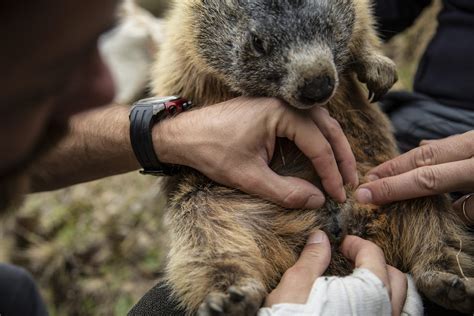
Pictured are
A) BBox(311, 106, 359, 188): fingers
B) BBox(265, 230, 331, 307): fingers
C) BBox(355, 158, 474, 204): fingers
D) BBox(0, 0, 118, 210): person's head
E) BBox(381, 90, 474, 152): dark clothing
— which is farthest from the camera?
BBox(381, 90, 474, 152): dark clothing

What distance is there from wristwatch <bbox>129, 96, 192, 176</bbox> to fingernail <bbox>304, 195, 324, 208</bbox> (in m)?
0.73

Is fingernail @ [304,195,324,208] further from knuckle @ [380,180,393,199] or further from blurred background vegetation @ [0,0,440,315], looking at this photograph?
blurred background vegetation @ [0,0,440,315]

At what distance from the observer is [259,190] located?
283 cm

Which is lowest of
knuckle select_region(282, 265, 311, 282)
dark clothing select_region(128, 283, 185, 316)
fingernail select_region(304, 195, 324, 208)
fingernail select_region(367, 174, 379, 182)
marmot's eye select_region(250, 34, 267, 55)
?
dark clothing select_region(128, 283, 185, 316)

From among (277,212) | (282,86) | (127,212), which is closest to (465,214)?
(277,212)

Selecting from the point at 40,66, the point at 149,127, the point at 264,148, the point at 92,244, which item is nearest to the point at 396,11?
the point at 264,148

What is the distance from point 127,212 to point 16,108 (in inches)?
186

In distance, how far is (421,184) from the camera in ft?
9.17

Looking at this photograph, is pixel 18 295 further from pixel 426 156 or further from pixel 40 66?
pixel 426 156

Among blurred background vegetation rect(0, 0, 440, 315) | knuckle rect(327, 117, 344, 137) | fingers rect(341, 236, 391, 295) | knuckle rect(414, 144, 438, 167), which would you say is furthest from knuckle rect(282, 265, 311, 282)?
blurred background vegetation rect(0, 0, 440, 315)

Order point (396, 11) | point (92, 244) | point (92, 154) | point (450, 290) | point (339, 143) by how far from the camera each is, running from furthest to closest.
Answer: point (92, 244), point (396, 11), point (92, 154), point (339, 143), point (450, 290)

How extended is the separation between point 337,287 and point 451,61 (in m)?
1.59

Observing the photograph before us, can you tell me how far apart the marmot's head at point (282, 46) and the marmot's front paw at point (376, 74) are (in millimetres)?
184

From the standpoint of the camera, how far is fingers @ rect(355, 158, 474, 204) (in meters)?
2.73
